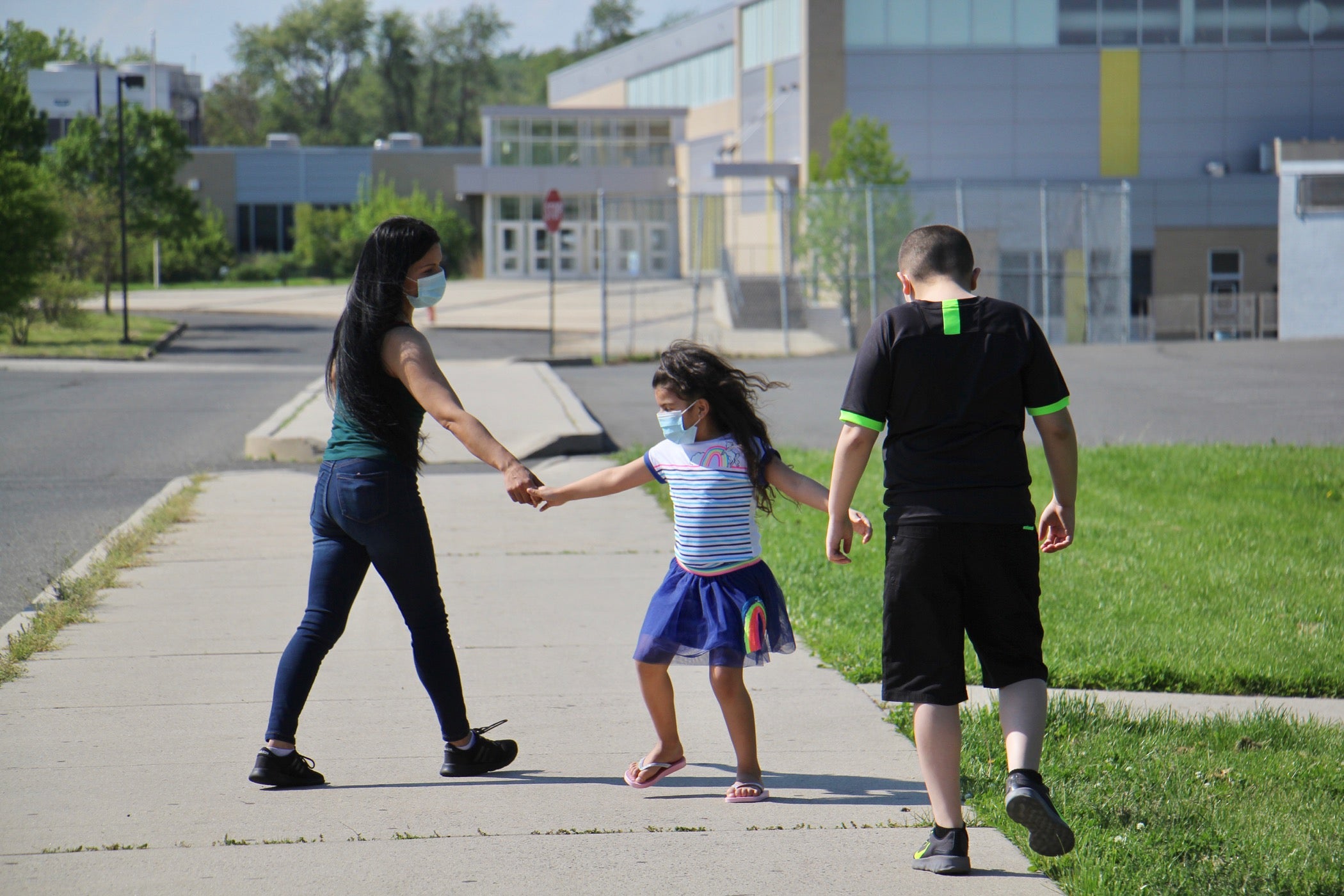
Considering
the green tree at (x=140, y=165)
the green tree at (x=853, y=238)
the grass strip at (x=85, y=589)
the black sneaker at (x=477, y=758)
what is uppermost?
the green tree at (x=140, y=165)

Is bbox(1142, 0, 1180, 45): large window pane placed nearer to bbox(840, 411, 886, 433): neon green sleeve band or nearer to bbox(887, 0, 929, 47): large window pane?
bbox(887, 0, 929, 47): large window pane

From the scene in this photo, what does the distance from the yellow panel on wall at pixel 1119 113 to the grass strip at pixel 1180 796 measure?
136 ft

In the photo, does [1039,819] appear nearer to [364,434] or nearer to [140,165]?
[364,434]

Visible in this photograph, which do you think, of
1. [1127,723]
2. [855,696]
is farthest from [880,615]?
[1127,723]

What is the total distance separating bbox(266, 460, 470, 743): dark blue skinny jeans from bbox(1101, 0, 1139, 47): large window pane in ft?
142

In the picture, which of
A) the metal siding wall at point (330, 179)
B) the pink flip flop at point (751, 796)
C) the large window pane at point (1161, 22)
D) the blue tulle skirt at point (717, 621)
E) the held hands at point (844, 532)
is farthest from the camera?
the metal siding wall at point (330, 179)

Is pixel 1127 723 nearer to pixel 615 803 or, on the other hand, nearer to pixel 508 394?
pixel 615 803

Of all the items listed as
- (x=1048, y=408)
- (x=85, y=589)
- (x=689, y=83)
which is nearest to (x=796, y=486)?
(x=1048, y=408)

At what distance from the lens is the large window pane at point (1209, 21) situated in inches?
1695

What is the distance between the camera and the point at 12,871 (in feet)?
11.6

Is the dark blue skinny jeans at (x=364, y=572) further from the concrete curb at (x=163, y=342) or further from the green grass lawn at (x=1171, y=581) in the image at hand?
the concrete curb at (x=163, y=342)

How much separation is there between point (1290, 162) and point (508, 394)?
85.6 feet

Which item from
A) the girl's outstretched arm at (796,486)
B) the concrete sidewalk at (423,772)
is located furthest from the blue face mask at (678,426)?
the concrete sidewalk at (423,772)

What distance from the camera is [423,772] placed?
443cm
